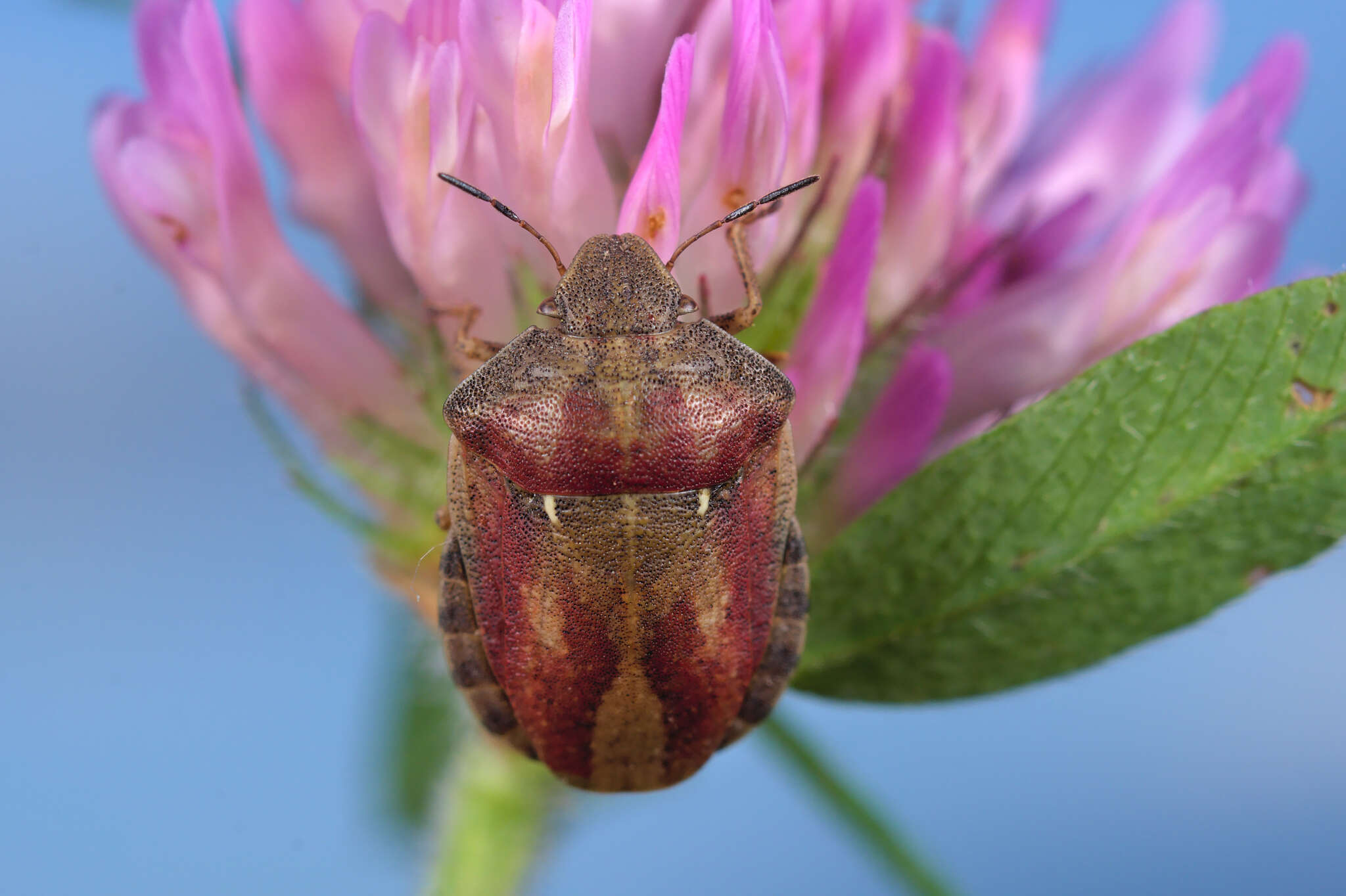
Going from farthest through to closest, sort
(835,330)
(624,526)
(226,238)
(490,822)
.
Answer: (490,822)
(226,238)
(835,330)
(624,526)

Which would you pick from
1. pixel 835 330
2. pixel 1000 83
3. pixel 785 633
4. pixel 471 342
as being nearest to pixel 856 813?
pixel 785 633

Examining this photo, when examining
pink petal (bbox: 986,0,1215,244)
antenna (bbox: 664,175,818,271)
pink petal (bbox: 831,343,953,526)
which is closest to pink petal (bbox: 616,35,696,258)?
antenna (bbox: 664,175,818,271)

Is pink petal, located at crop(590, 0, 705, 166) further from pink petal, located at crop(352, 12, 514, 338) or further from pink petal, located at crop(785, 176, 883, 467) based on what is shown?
pink petal, located at crop(785, 176, 883, 467)

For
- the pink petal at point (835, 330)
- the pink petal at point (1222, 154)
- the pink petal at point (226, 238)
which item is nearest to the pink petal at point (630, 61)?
the pink petal at point (835, 330)

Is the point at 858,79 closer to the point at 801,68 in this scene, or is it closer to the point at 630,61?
the point at 801,68

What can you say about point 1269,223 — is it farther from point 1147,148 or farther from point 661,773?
point 661,773

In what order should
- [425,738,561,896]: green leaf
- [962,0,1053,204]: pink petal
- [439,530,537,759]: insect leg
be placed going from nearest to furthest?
[439,530,537,759]: insect leg, [962,0,1053,204]: pink petal, [425,738,561,896]: green leaf
